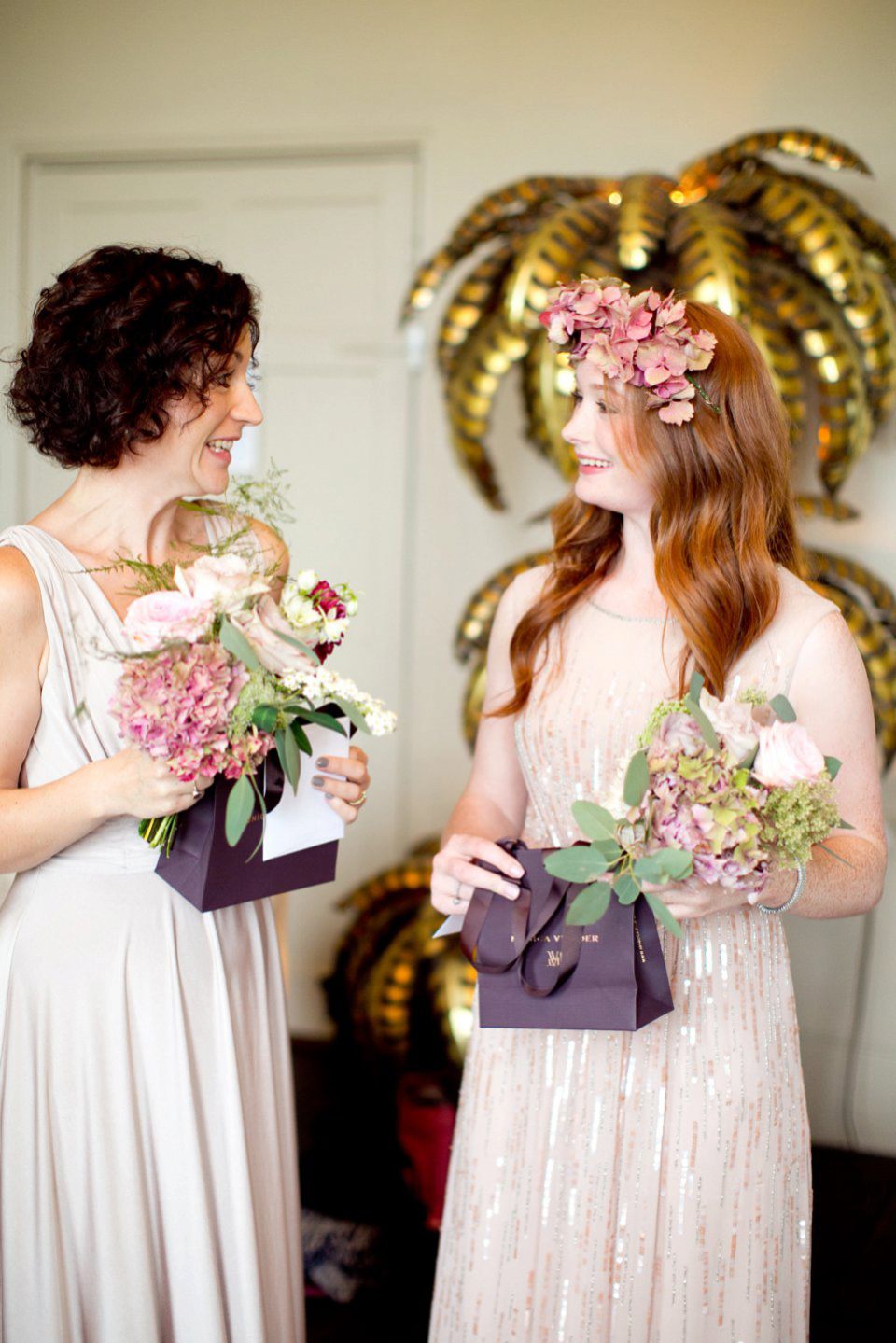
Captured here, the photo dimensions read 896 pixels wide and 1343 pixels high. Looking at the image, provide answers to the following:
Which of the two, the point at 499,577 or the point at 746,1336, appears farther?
the point at 499,577

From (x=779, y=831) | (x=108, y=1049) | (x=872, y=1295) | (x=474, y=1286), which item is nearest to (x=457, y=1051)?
(x=872, y=1295)

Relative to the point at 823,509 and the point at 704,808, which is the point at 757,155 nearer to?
the point at 823,509

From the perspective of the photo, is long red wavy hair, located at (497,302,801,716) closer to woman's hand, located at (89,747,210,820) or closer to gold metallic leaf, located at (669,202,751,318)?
woman's hand, located at (89,747,210,820)

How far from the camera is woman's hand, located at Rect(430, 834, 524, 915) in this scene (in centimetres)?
149

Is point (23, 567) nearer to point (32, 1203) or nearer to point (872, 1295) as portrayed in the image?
point (32, 1203)

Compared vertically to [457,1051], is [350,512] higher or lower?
higher

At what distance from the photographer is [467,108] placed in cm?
351

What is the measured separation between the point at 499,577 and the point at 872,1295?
1.87 m

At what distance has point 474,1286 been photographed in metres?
1.63

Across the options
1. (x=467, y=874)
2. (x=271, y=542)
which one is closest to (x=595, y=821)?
(x=467, y=874)

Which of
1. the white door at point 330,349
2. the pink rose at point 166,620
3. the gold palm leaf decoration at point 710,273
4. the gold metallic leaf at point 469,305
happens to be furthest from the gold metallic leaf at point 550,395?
the pink rose at point 166,620

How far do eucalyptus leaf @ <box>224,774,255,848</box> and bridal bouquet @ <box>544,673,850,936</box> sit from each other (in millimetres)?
349

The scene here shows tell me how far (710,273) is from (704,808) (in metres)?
1.62

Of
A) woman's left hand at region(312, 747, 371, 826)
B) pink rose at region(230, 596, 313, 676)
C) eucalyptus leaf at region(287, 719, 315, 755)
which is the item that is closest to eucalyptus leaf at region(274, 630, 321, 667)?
pink rose at region(230, 596, 313, 676)
